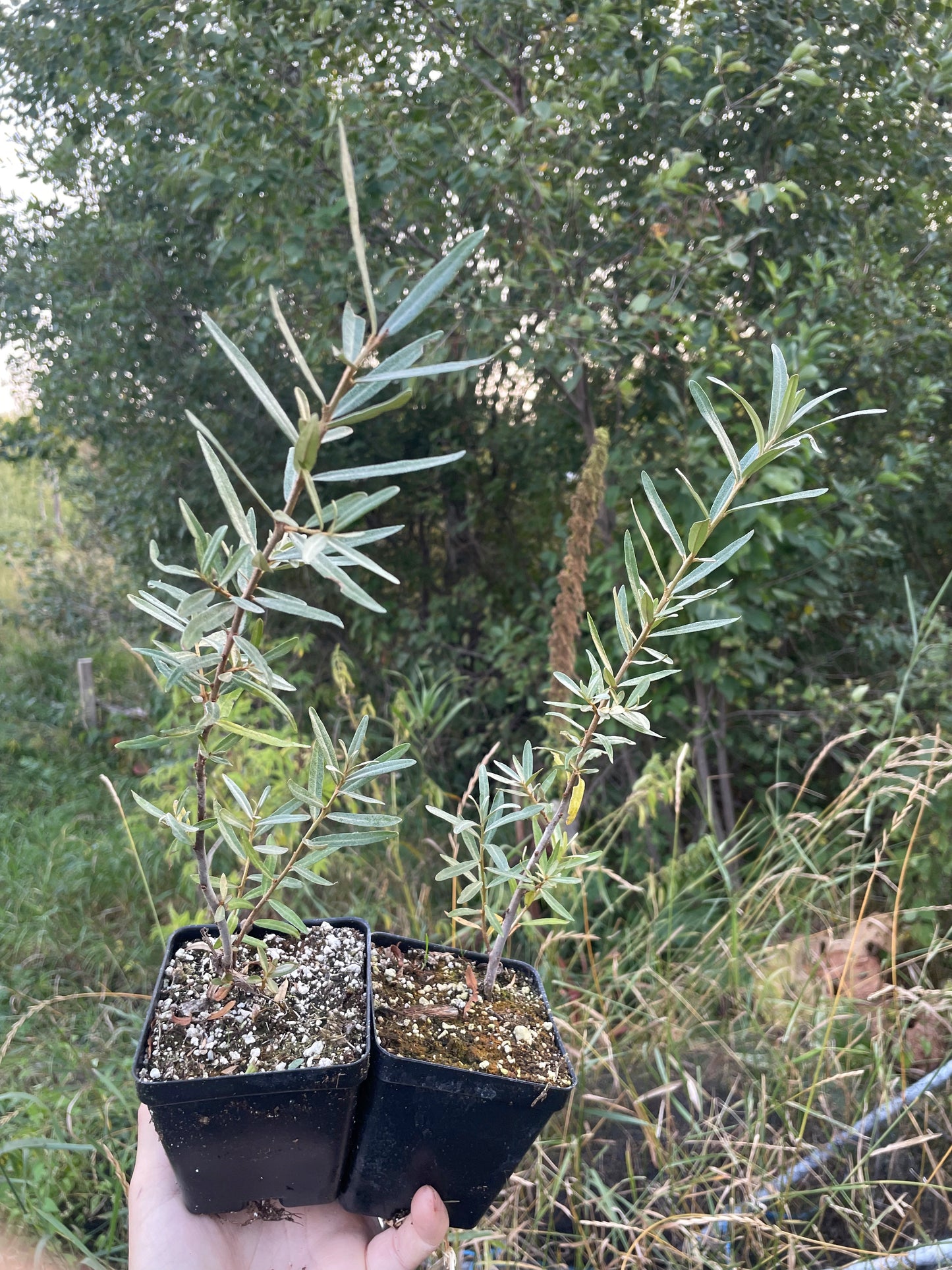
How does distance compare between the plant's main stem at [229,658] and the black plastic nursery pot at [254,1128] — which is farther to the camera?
the black plastic nursery pot at [254,1128]

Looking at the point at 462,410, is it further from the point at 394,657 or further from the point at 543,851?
the point at 543,851

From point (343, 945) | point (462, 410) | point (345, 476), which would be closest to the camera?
point (345, 476)

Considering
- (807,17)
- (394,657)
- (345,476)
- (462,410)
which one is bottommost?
(394,657)

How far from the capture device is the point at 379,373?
500 mm

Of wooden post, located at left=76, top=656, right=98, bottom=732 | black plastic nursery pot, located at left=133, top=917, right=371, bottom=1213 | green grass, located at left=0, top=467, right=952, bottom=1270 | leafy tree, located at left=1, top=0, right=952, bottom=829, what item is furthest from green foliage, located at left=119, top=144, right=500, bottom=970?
wooden post, located at left=76, top=656, right=98, bottom=732

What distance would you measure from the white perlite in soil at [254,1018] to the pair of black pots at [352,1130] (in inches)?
0.7

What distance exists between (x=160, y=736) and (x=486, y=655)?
7.12 ft

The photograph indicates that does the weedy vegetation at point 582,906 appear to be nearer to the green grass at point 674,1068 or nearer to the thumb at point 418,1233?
the green grass at point 674,1068

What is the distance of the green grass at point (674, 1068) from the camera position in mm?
1401

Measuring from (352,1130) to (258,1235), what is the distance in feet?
0.82

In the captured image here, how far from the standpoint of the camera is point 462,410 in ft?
10.1

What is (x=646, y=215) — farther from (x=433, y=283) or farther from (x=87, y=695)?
(x=87, y=695)

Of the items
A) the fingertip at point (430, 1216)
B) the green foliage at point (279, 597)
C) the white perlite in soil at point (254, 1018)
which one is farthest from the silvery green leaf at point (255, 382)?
the fingertip at point (430, 1216)

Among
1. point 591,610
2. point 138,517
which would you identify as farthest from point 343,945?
point 138,517
